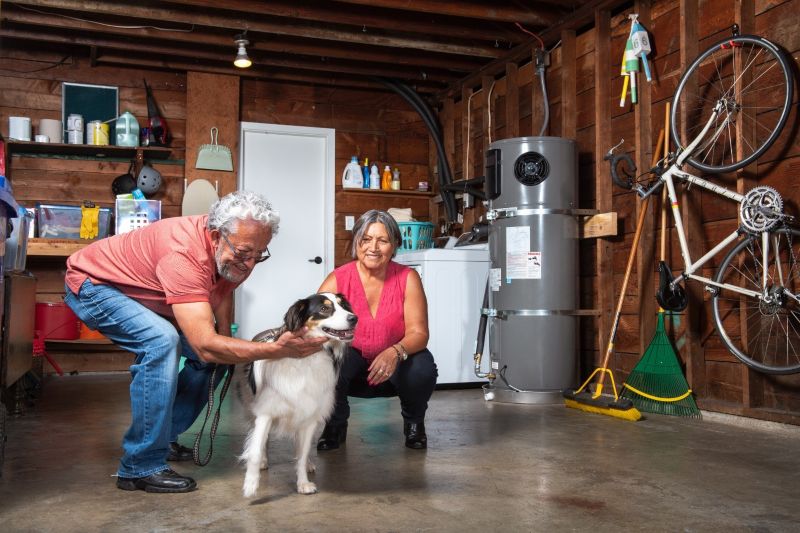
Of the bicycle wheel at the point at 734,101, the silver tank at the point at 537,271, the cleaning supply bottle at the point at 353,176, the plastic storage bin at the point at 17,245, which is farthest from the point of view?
the cleaning supply bottle at the point at 353,176

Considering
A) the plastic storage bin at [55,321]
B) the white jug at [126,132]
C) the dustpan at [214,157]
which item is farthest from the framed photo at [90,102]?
the plastic storage bin at [55,321]

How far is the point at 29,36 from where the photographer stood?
554 cm

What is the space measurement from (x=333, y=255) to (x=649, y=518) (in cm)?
486

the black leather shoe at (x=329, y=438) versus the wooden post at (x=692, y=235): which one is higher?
the wooden post at (x=692, y=235)

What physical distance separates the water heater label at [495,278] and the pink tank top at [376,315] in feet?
5.40

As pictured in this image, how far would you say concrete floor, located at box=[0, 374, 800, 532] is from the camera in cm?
204

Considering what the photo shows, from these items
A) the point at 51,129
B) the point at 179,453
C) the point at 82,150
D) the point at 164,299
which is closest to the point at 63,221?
the point at 82,150

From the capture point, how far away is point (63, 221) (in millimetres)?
5699

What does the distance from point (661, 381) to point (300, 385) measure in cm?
228

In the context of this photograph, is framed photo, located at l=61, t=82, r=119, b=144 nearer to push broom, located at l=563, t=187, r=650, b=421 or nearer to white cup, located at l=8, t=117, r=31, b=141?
white cup, located at l=8, t=117, r=31, b=141

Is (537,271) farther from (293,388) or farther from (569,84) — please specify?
(293,388)

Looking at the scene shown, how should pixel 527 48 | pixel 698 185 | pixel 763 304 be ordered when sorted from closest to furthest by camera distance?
pixel 763 304 → pixel 698 185 → pixel 527 48

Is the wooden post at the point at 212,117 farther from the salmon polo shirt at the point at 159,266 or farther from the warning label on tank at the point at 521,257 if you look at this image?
the salmon polo shirt at the point at 159,266

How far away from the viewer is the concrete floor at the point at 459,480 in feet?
6.68
